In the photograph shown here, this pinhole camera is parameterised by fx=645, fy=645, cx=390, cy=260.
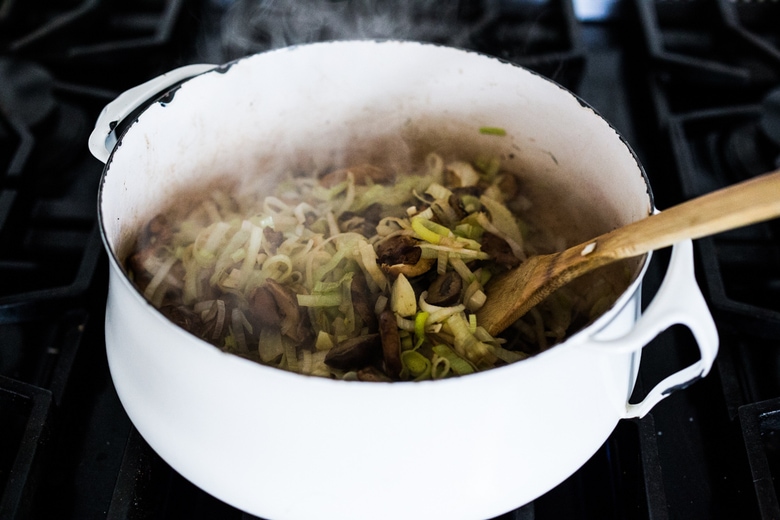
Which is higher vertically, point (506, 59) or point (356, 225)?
point (506, 59)

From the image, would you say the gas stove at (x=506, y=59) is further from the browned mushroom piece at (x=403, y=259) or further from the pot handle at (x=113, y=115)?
the browned mushroom piece at (x=403, y=259)

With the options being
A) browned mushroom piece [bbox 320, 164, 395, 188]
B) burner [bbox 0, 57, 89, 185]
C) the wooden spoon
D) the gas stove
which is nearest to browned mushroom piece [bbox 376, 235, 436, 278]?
the wooden spoon

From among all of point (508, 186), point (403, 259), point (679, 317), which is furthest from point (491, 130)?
point (679, 317)

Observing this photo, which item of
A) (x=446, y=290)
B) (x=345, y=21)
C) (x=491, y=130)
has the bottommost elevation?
(x=446, y=290)

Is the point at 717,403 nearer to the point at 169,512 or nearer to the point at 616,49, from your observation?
the point at 169,512

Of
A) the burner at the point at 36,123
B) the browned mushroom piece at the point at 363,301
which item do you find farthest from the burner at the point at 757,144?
the burner at the point at 36,123

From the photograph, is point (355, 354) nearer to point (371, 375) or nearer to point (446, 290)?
point (371, 375)

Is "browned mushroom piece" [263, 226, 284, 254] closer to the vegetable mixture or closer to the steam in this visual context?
the vegetable mixture

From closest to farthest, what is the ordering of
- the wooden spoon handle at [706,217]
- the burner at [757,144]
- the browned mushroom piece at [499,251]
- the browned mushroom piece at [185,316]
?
the wooden spoon handle at [706,217], the browned mushroom piece at [185,316], the browned mushroom piece at [499,251], the burner at [757,144]
